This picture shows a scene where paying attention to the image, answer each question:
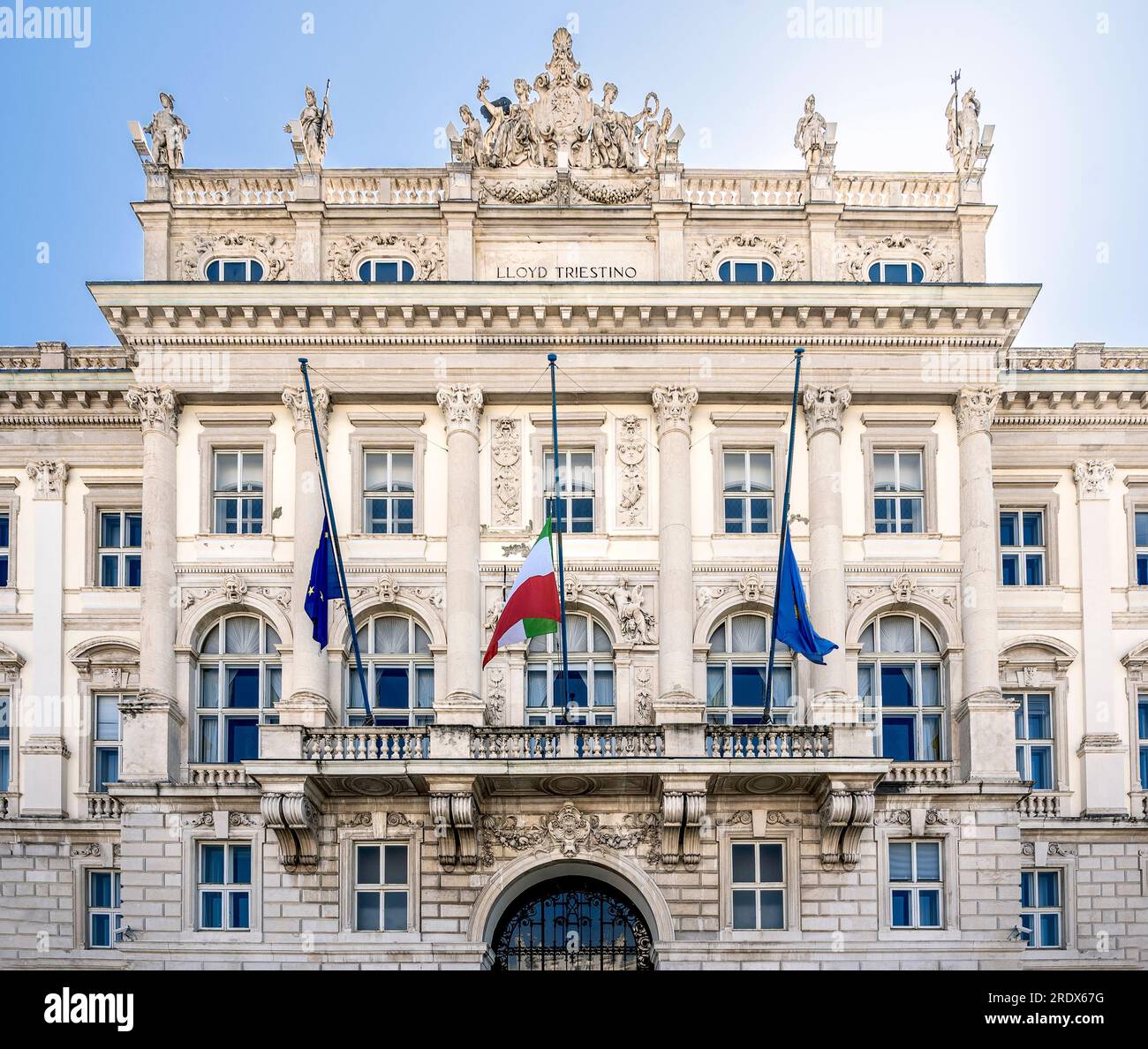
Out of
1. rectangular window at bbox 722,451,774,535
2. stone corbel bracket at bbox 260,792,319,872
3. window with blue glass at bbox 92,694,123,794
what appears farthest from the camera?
window with blue glass at bbox 92,694,123,794

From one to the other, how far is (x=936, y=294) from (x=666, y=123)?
6654mm

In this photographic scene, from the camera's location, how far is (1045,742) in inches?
1742

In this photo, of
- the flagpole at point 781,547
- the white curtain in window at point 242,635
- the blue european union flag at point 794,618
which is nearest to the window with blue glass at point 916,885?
the flagpole at point 781,547

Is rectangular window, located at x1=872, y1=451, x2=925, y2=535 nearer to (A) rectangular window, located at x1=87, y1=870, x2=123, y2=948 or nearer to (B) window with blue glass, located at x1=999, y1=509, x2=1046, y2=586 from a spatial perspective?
(B) window with blue glass, located at x1=999, y1=509, x2=1046, y2=586

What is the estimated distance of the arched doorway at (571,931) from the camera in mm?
40906

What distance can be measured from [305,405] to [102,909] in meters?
11.1

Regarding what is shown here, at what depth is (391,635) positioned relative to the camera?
42281mm

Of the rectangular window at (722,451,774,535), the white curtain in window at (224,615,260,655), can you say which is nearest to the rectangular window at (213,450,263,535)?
the white curtain in window at (224,615,260,655)

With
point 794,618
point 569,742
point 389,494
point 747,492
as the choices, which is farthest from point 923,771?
point 389,494

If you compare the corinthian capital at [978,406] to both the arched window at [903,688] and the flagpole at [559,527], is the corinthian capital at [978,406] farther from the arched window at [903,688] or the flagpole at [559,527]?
the flagpole at [559,527]

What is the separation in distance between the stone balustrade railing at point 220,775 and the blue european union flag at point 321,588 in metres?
3.09

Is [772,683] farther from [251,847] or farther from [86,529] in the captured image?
[86,529]

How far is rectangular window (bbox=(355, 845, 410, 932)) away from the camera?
132ft

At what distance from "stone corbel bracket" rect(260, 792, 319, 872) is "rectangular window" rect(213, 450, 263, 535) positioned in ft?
20.0
